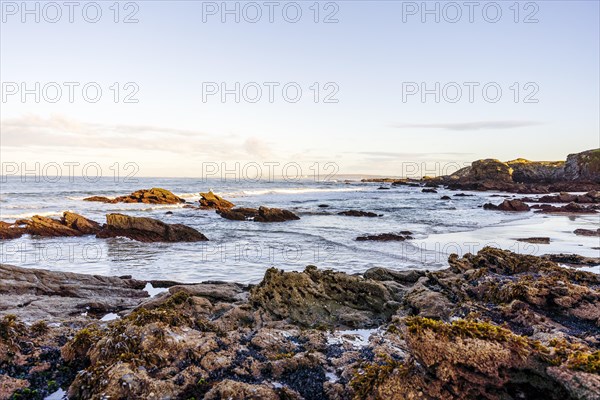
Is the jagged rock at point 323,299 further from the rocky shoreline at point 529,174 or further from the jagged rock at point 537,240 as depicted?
the rocky shoreline at point 529,174

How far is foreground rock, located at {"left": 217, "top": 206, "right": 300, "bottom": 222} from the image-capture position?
30.5 m

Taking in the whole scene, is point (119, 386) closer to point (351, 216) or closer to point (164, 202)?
point (351, 216)

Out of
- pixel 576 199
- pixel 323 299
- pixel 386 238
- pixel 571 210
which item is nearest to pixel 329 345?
pixel 323 299

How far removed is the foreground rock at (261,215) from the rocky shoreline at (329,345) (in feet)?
72.1

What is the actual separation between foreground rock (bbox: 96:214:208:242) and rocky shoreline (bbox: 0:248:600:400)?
11939 mm

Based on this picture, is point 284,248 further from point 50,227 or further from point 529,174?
point 529,174

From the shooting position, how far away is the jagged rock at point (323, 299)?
24.6ft

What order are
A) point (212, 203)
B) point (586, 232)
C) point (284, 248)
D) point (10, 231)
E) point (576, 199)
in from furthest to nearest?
point (212, 203) → point (576, 199) → point (10, 231) → point (586, 232) → point (284, 248)

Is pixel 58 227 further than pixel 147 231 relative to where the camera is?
Yes

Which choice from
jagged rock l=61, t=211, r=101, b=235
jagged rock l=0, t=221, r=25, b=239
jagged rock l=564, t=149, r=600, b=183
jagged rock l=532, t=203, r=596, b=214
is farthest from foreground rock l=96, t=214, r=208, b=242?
jagged rock l=564, t=149, r=600, b=183

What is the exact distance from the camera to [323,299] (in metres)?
7.99

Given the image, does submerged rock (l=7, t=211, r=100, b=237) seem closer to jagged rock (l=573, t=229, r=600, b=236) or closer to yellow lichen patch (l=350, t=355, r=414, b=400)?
yellow lichen patch (l=350, t=355, r=414, b=400)

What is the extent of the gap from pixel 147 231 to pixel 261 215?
11.0m

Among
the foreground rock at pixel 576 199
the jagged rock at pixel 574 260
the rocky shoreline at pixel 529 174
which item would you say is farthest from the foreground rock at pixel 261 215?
the rocky shoreline at pixel 529 174
